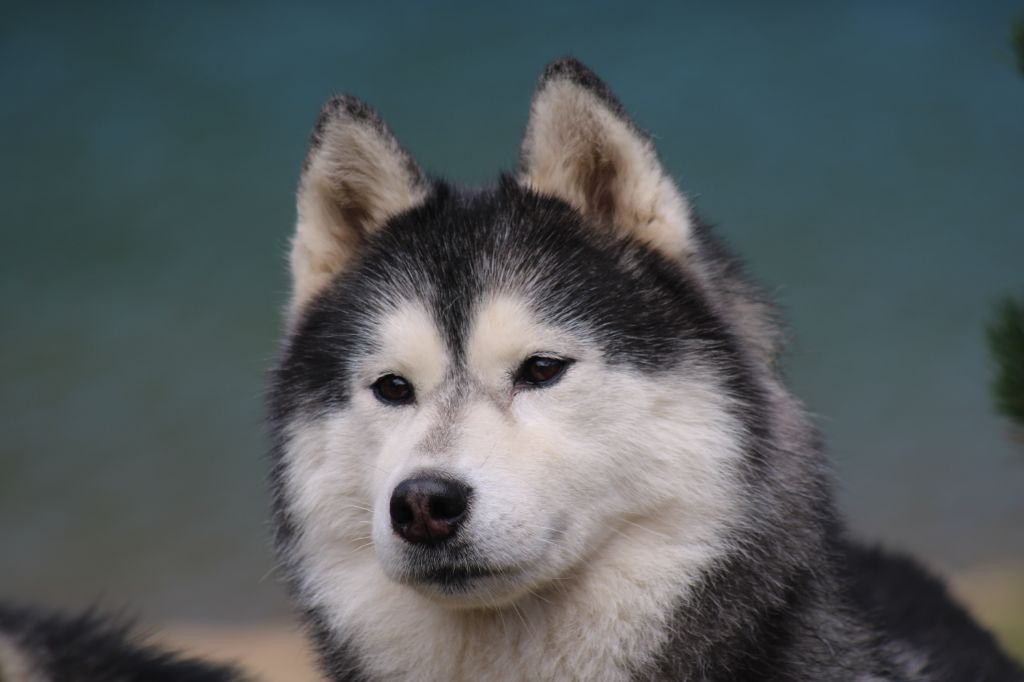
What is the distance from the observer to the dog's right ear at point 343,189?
12.0ft

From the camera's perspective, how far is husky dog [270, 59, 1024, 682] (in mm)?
3086

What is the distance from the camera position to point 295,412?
3580mm

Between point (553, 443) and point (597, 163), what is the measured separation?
947mm

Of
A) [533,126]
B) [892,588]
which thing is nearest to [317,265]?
[533,126]

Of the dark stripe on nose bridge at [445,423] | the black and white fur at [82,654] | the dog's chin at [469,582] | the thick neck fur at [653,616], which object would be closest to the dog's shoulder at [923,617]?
the thick neck fur at [653,616]

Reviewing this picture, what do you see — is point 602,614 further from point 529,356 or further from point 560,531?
point 529,356

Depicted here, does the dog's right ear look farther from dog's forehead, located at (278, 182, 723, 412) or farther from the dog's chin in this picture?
the dog's chin

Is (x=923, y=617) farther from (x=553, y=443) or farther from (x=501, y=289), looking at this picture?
(x=501, y=289)

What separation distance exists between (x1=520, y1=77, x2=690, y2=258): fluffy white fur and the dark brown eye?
76cm

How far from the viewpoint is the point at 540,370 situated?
3.25 m

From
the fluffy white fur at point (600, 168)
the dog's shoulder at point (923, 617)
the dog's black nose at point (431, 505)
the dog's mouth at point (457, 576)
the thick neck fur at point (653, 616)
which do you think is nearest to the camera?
the dog's black nose at point (431, 505)

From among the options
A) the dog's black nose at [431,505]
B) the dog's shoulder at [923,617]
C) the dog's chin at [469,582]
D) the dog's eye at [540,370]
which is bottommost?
the dog's chin at [469,582]

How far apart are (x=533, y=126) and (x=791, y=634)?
1674 mm

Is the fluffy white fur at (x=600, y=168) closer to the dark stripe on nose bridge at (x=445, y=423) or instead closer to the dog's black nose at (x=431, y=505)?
the dark stripe on nose bridge at (x=445, y=423)
